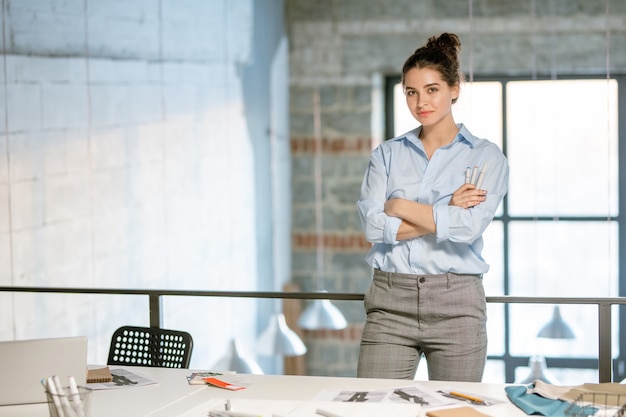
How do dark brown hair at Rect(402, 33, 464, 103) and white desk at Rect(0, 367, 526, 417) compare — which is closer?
white desk at Rect(0, 367, 526, 417)

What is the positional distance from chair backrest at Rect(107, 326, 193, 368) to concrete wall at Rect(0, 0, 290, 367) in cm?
92

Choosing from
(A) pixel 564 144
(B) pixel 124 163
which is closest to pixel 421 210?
(B) pixel 124 163

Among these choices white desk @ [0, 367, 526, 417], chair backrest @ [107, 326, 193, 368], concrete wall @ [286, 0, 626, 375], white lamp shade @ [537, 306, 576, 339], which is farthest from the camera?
concrete wall @ [286, 0, 626, 375]

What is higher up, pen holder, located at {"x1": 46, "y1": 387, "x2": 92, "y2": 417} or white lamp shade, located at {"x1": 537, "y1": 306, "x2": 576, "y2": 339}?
pen holder, located at {"x1": 46, "y1": 387, "x2": 92, "y2": 417}

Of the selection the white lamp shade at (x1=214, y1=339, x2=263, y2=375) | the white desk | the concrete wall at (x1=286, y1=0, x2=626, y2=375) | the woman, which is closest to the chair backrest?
the white desk

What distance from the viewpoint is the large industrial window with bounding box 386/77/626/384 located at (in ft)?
25.3

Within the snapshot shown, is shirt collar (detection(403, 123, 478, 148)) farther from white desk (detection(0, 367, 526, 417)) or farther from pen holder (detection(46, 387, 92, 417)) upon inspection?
pen holder (detection(46, 387, 92, 417))

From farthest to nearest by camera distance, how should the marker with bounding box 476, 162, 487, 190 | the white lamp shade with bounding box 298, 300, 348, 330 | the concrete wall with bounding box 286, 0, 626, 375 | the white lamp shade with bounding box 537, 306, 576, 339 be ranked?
the concrete wall with bounding box 286, 0, 626, 375
the white lamp shade with bounding box 298, 300, 348, 330
the white lamp shade with bounding box 537, 306, 576, 339
the marker with bounding box 476, 162, 487, 190

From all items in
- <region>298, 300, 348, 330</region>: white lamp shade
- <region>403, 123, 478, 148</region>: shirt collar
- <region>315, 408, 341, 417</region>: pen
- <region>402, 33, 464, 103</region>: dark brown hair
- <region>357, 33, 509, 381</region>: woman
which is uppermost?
<region>402, 33, 464, 103</region>: dark brown hair

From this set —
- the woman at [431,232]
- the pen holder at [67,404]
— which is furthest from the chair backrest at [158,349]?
→ the pen holder at [67,404]

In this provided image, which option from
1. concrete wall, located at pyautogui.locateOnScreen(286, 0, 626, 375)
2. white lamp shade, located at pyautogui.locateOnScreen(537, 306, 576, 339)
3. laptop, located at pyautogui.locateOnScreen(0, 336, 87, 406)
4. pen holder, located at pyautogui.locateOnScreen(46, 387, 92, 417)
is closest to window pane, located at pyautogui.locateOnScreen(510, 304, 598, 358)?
concrete wall, located at pyautogui.locateOnScreen(286, 0, 626, 375)

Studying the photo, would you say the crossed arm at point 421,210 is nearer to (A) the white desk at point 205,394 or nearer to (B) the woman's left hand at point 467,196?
(B) the woman's left hand at point 467,196

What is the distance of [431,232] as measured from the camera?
276 centimetres

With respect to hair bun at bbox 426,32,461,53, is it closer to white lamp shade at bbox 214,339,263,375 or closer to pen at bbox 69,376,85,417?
pen at bbox 69,376,85,417
